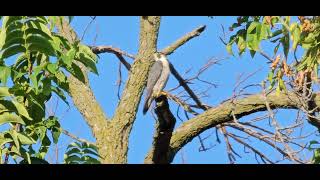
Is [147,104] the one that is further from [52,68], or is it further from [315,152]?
[52,68]

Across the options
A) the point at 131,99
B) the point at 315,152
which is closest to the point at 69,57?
the point at 315,152

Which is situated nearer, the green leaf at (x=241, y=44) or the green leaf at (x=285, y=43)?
the green leaf at (x=285, y=43)

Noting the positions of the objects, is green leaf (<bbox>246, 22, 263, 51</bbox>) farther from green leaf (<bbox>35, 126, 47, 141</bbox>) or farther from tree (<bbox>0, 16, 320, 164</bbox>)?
green leaf (<bbox>35, 126, 47, 141</bbox>)

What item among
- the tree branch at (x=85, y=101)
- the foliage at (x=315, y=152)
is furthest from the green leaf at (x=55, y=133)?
the tree branch at (x=85, y=101)

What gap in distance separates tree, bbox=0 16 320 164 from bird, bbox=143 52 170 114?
9 centimetres

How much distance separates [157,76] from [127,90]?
41cm

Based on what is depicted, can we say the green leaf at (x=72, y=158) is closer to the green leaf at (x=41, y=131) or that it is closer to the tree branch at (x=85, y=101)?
the green leaf at (x=41, y=131)

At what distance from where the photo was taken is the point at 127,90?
562 cm

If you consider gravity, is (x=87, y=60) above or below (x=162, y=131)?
below

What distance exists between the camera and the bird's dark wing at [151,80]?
535 centimetres

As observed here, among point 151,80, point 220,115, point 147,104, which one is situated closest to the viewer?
point 220,115

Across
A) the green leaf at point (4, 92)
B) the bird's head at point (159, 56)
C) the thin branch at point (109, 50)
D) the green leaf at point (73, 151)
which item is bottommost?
the green leaf at point (73, 151)
